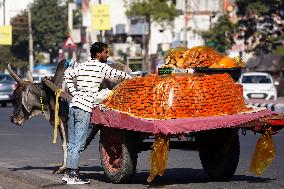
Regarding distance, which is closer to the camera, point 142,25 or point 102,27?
point 102,27

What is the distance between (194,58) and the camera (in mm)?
15172

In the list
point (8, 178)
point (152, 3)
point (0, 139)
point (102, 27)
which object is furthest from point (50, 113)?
point (152, 3)

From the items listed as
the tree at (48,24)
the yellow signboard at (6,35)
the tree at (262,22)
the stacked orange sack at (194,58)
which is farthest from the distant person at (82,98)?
the tree at (48,24)

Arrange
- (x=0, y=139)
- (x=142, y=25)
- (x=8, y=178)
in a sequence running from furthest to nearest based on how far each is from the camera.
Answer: (x=142, y=25) < (x=0, y=139) < (x=8, y=178)

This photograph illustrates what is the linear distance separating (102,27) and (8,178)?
201 ft

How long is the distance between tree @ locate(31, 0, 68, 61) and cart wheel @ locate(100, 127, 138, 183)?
331 ft

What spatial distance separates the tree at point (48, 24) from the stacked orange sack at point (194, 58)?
99503 millimetres

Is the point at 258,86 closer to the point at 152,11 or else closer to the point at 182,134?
the point at 152,11

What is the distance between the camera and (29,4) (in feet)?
380

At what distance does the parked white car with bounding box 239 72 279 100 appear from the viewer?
2114 inches

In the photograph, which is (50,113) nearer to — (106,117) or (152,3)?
(106,117)

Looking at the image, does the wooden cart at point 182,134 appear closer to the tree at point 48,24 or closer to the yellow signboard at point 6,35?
the yellow signboard at point 6,35

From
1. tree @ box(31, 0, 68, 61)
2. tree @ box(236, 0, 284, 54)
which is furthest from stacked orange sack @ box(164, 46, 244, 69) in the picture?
tree @ box(31, 0, 68, 61)

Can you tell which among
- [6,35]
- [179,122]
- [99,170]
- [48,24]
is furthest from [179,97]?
[48,24]
